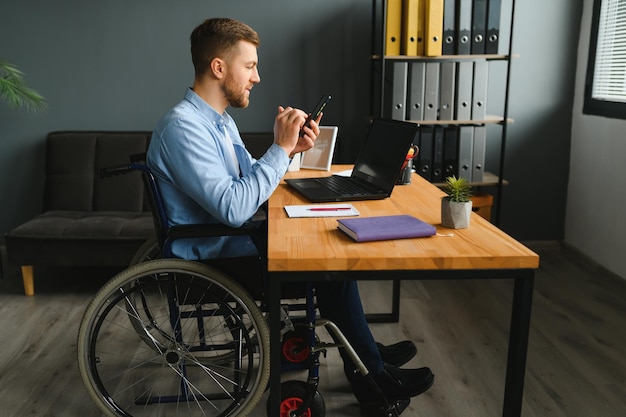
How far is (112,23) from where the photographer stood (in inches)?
140

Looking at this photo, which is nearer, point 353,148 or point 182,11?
point 182,11

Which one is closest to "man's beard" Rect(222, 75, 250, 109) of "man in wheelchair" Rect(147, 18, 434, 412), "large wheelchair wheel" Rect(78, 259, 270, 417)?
"man in wheelchair" Rect(147, 18, 434, 412)

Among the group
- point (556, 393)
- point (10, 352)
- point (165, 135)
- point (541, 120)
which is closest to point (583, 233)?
point (541, 120)

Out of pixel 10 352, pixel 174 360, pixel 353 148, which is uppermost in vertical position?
pixel 353 148

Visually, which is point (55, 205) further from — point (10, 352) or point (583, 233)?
point (583, 233)

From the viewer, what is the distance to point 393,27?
330 centimetres

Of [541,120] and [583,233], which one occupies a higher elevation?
[541,120]

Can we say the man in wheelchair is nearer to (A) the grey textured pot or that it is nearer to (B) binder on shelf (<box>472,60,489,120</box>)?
(A) the grey textured pot

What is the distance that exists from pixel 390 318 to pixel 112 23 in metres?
2.28

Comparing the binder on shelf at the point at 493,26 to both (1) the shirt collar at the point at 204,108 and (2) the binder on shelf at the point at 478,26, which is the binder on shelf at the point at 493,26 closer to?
(2) the binder on shelf at the point at 478,26

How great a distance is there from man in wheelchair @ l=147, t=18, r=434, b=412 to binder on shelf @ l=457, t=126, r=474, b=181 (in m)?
1.62

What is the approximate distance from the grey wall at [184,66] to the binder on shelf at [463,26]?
51 cm

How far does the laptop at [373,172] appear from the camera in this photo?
80.6 inches

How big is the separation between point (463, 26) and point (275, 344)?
2.36 metres
